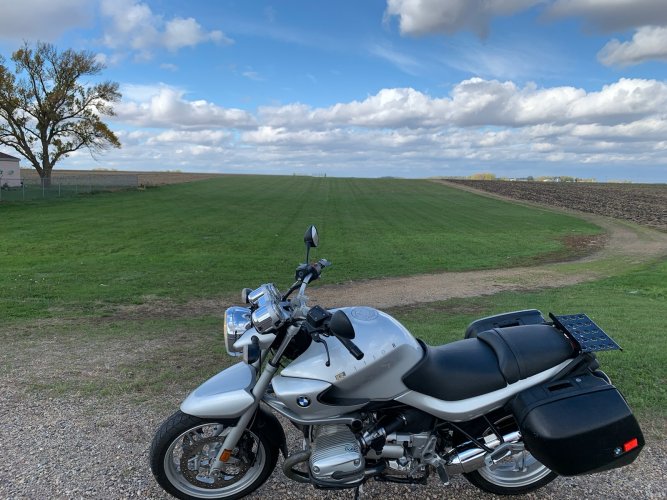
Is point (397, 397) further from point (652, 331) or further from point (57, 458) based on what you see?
point (652, 331)

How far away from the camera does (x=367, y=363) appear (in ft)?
10.2

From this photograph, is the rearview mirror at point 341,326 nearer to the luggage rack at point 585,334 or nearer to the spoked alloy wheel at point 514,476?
the luggage rack at point 585,334

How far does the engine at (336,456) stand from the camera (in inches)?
128

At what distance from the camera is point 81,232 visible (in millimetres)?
20859

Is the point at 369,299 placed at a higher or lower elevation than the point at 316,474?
lower

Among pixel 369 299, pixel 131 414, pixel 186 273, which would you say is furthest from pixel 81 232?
pixel 131 414

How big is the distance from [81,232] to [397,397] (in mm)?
20659

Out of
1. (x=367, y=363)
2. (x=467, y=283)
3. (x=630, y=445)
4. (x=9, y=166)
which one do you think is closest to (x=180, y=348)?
(x=367, y=363)

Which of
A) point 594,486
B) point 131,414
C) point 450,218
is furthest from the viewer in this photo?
point 450,218

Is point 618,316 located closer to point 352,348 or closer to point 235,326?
point 352,348

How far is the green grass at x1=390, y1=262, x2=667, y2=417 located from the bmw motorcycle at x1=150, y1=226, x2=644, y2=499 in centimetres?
235

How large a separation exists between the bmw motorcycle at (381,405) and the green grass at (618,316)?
92.6 inches

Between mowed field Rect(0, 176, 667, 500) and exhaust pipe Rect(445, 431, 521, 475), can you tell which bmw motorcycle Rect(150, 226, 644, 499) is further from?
mowed field Rect(0, 176, 667, 500)

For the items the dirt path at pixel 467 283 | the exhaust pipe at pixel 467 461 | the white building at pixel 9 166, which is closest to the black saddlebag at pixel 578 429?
the exhaust pipe at pixel 467 461
